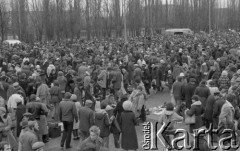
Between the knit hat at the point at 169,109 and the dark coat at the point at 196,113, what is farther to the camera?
the dark coat at the point at 196,113

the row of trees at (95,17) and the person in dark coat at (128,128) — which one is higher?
the row of trees at (95,17)

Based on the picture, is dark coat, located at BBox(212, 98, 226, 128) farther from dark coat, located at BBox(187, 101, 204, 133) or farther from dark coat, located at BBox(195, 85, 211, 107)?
dark coat, located at BBox(195, 85, 211, 107)

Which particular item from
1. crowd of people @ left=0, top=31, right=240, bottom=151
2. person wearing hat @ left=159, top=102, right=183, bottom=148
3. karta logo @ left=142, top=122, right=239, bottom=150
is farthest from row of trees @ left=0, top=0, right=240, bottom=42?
person wearing hat @ left=159, top=102, right=183, bottom=148

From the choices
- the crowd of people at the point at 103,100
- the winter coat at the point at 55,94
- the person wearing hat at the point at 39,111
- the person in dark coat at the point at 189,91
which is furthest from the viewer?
the winter coat at the point at 55,94

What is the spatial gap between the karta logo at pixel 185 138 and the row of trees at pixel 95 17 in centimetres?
2234

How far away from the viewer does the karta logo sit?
739cm

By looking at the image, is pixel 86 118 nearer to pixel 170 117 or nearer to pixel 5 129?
pixel 5 129

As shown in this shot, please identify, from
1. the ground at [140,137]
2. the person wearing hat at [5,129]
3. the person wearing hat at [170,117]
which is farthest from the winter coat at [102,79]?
the person wearing hat at [170,117]

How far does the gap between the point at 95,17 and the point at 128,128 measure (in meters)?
34.7

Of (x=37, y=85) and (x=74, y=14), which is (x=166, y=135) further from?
(x=74, y=14)

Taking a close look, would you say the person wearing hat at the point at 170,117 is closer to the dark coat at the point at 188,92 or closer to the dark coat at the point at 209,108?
the dark coat at the point at 209,108

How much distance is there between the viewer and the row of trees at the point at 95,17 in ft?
128

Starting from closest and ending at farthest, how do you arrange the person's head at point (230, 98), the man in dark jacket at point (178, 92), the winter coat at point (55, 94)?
the person's head at point (230, 98), the winter coat at point (55, 94), the man in dark jacket at point (178, 92)

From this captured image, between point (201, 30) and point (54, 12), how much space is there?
2074 cm
